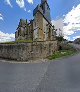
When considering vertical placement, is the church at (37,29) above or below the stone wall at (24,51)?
above

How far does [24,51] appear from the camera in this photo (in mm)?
34406

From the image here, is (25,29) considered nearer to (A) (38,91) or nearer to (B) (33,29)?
(B) (33,29)

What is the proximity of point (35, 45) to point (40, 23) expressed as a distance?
26.4m

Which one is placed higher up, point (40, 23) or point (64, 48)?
point (40, 23)

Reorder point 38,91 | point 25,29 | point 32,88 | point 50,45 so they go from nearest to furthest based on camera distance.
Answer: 1. point 38,91
2. point 32,88
3. point 50,45
4. point 25,29

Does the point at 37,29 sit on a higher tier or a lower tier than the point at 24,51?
higher

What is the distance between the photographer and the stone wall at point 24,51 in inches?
1356

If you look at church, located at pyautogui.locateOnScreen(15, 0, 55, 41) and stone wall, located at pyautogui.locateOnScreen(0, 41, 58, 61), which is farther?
church, located at pyautogui.locateOnScreen(15, 0, 55, 41)

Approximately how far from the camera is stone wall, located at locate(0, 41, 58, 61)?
34.4m

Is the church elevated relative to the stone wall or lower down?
elevated

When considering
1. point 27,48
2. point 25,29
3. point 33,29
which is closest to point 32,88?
point 27,48

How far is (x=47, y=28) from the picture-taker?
67375 millimetres

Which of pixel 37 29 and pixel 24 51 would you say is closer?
pixel 24 51

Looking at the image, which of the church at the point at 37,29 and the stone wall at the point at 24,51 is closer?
the stone wall at the point at 24,51
